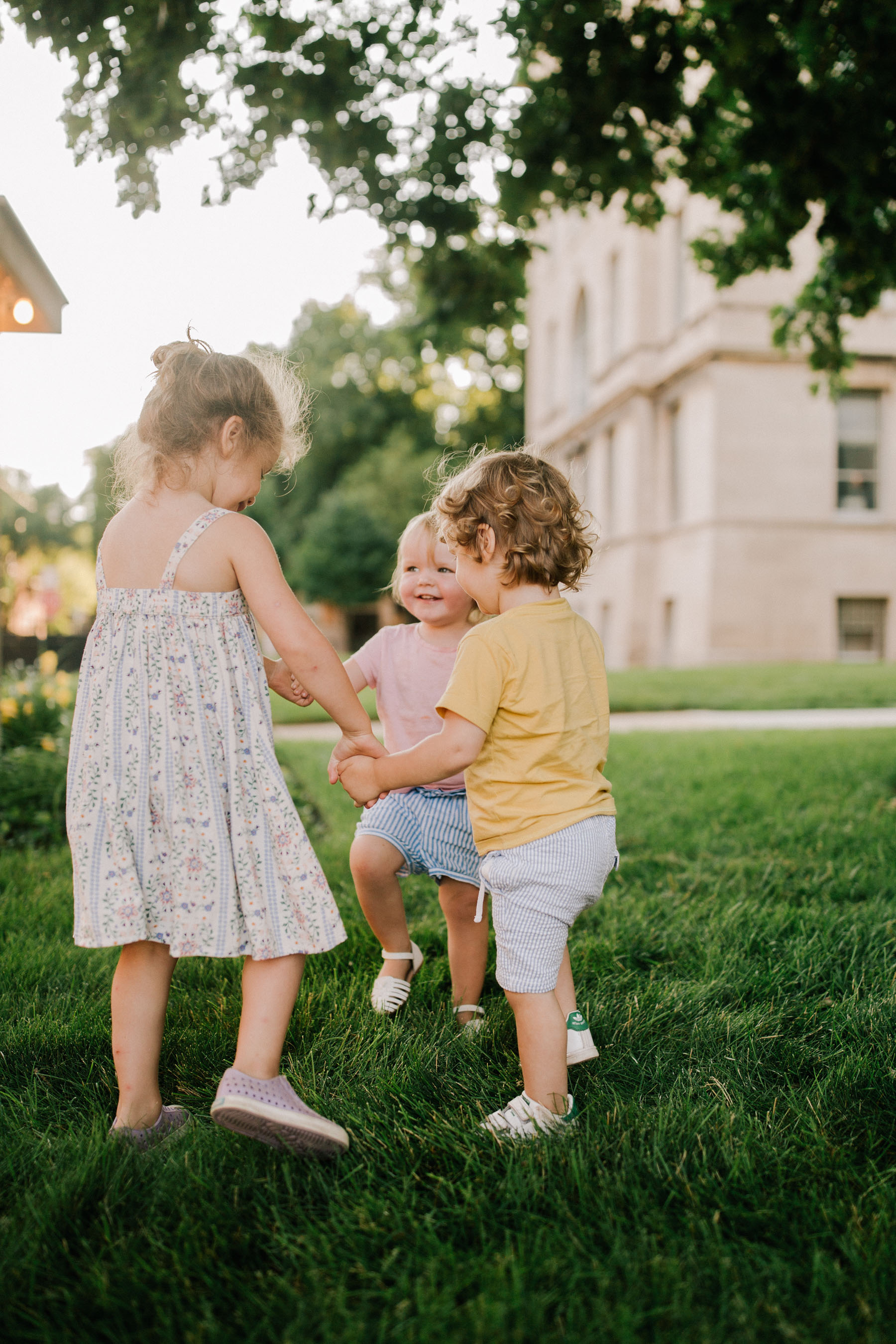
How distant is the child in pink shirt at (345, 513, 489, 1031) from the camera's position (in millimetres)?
2807

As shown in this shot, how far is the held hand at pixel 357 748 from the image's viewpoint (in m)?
2.40

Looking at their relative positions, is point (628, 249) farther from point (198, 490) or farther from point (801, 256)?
point (198, 490)

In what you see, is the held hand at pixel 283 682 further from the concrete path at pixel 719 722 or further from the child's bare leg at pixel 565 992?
the concrete path at pixel 719 722

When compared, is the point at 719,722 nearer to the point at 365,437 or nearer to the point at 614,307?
the point at 614,307

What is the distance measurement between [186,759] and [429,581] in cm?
95

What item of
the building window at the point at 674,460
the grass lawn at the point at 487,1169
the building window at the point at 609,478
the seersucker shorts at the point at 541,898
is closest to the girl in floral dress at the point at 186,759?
the grass lawn at the point at 487,1169

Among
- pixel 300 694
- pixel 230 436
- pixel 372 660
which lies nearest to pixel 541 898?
pixel 300 694

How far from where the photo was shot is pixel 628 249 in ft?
77.3

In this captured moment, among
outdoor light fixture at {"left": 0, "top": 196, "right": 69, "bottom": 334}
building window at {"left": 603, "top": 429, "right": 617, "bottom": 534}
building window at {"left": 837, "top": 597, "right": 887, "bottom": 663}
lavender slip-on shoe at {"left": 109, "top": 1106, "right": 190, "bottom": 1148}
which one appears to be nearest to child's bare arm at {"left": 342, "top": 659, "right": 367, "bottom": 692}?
lavender slip-on shoe at {"left": 109, "top": 1106, "right": 190, "bottom": 1148}

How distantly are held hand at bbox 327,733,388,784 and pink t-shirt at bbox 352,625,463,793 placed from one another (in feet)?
1.44

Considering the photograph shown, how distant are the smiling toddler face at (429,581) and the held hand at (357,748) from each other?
55 centimetres

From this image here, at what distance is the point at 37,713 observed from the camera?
703cm

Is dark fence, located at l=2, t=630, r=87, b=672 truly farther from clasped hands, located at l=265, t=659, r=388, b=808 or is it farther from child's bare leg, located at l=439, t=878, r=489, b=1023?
clasped hands, located at l=265, t=659, r=388, b=808

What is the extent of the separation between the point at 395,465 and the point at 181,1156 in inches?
1553
